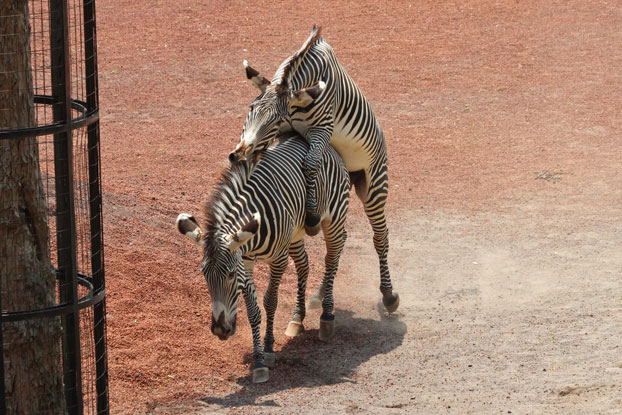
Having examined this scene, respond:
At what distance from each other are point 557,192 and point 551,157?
5.01ft

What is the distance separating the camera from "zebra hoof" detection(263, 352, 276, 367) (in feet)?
30.5

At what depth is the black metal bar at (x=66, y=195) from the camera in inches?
233

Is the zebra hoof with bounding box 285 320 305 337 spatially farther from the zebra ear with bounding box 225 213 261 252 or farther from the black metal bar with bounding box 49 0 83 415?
the black metal bar with bounding box 49 0 83 415

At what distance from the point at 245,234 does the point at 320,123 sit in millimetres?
2311

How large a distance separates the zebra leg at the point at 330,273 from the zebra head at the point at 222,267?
6.99ft

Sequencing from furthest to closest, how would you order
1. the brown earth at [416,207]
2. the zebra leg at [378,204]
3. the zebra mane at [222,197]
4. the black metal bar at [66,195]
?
the zebra leg at [378,204] < the brown earth at [416,207] < the zebra mane at [222,197] < the black metal bar at [66,195]

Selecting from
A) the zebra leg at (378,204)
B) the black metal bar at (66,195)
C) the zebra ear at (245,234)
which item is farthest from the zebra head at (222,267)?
the zebra leg at (378,204)

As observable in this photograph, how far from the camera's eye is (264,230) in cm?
903

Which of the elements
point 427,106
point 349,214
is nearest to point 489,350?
point 349,214

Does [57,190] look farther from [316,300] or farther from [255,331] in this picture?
[316,300]

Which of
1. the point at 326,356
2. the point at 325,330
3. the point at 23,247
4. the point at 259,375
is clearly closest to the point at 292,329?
the point at 325,330

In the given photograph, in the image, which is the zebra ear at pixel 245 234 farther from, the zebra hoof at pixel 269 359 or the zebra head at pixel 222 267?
the zebra hoof at pixel 269 359

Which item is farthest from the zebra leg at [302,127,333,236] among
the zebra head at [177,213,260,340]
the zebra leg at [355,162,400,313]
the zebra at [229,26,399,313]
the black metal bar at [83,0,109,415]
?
the black metal bar at [83,0,109,415]

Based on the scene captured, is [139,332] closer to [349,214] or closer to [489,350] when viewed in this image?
[489,350]
